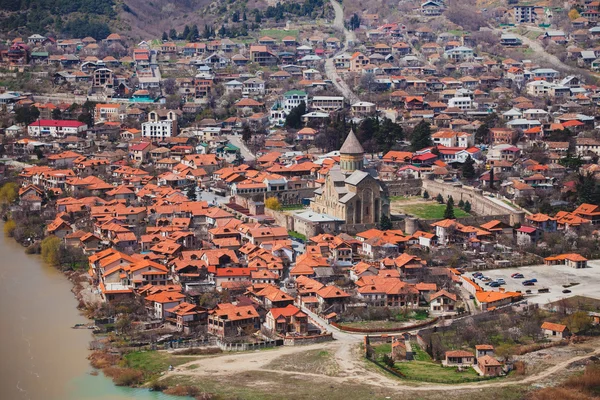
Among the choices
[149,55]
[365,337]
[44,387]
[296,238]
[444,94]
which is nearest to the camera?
[44,387]

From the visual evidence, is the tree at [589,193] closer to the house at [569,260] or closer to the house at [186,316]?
the house at [569,260]

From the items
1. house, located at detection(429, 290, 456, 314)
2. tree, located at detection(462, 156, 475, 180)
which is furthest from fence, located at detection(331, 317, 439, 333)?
tree, located at detection(462, 156, 475, 180)

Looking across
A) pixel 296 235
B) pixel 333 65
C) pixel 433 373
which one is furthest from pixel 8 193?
pixel 333 65

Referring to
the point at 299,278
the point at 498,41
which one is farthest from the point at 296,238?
the point at 498,41

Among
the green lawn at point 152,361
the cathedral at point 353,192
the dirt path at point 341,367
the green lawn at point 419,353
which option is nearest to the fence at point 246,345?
the dirt path at point 341,367

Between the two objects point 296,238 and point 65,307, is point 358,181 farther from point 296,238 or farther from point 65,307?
point 65,307
